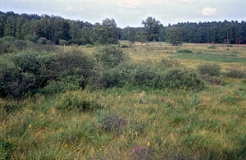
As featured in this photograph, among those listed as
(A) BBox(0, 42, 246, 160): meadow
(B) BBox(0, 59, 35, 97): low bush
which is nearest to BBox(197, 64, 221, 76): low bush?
(A) BBox(0, 42, 246, 160): meadow

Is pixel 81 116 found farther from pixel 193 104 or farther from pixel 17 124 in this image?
pixel 193 104

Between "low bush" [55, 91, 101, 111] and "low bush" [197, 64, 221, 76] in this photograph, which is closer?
"low bush" [55, 91, 101, 111]

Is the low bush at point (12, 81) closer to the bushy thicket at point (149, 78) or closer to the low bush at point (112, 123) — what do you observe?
the bushy thicket at point (149, 78)

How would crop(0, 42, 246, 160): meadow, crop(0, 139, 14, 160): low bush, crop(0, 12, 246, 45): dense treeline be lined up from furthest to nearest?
crop(0, 12, 246, 45): dense treeline → crop(0, 42, 246, 160): meadow → crop(0, 139, 14, 160): low bush

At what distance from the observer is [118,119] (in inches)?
205

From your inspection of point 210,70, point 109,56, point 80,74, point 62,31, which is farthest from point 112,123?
point 62,31

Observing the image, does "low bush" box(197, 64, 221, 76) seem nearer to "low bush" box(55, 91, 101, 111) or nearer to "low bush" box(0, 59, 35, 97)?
"low bush" box(55, 91, 101, 111)

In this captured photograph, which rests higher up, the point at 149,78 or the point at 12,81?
the point at 12,81

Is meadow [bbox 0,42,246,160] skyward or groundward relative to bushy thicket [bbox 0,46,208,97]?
groundward

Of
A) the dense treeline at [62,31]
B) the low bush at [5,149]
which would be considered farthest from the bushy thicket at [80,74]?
the dense treeline at [62,31]

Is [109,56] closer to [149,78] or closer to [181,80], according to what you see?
[149,78]

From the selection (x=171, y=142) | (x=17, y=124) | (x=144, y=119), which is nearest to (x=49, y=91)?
(x=17, y=124)

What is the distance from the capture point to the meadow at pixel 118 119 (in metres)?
3.94

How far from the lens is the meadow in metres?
3.94
